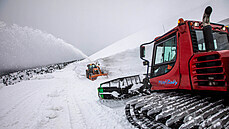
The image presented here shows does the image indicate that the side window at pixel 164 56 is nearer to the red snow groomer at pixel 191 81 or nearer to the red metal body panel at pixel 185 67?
the red snow groomer at pixel 191 81

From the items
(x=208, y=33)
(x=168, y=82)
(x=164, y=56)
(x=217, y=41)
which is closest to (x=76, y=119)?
(x=168, y=82)

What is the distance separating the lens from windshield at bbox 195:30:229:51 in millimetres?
Result: 2314

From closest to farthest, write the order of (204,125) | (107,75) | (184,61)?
(204,125)
(184,61)
(107,75)

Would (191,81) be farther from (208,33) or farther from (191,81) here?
(208,33)

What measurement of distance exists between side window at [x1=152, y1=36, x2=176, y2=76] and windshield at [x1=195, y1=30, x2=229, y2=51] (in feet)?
1.59

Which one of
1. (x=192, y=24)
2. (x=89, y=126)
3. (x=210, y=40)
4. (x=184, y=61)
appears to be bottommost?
(x=89, y=126)

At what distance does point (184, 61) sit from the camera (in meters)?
2.22

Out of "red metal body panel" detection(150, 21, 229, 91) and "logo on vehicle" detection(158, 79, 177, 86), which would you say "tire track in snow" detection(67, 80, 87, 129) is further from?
"red metal body panel" detection(150, 21, 229, 91)

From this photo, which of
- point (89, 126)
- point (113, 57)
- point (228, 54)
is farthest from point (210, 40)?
point (113, 57)

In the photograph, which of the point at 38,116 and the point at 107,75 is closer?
the point at 38,116

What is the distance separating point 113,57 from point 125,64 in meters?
1.90

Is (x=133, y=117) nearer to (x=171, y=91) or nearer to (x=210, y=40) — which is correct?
(x=171, y=91)

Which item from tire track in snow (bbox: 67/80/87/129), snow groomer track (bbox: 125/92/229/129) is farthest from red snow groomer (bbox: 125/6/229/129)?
tire track in snow (bbox: 67/80/87/129)

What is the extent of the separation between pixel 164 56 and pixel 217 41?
1.16 m
